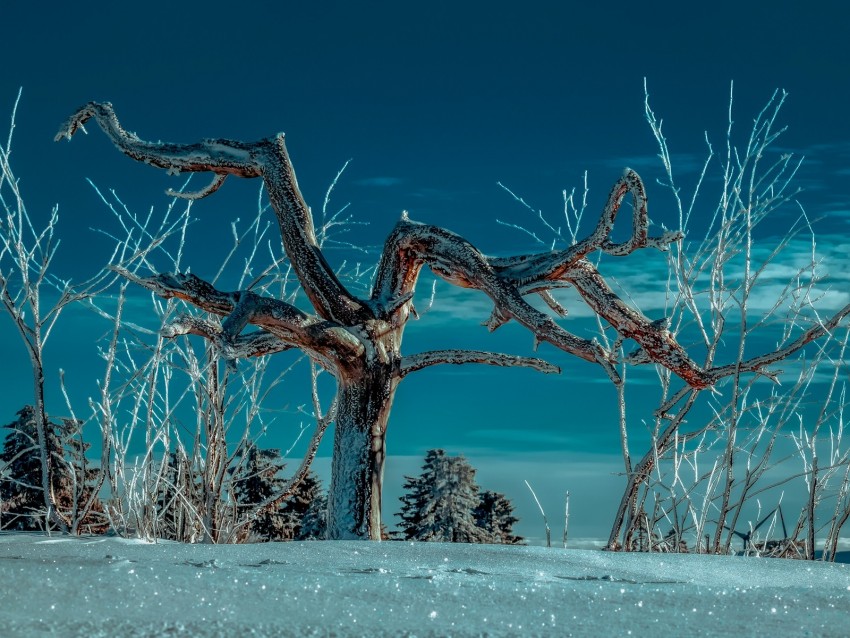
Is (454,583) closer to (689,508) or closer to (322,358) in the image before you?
(322,358)

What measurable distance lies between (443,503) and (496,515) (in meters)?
1.20

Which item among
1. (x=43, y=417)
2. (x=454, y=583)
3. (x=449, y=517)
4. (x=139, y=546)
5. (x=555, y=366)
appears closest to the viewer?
(x=454, y=583)

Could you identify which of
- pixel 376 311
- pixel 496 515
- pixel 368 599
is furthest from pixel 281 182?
pixel 496 515

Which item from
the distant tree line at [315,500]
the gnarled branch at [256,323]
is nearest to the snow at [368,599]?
the gnarled branch at [256,323]

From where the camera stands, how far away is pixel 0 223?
466 centimetres

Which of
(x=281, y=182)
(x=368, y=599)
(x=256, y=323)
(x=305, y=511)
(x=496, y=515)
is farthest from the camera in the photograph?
(x=496, y=515)

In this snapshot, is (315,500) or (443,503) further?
(443,503)

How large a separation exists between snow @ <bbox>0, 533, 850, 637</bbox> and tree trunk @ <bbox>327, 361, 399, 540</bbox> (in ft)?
6.80

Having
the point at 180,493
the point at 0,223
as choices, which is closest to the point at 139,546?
the point at 180,493

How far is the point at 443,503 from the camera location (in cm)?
1012

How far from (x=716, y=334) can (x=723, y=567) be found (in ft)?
6.81

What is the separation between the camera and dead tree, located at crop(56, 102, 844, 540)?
3801mm

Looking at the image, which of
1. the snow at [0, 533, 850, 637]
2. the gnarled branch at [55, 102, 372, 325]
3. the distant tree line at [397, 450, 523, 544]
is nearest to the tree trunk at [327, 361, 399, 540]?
the gnarled branch at [55, 102, 372, 325]

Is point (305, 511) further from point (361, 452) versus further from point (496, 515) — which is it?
point (361, 452)
